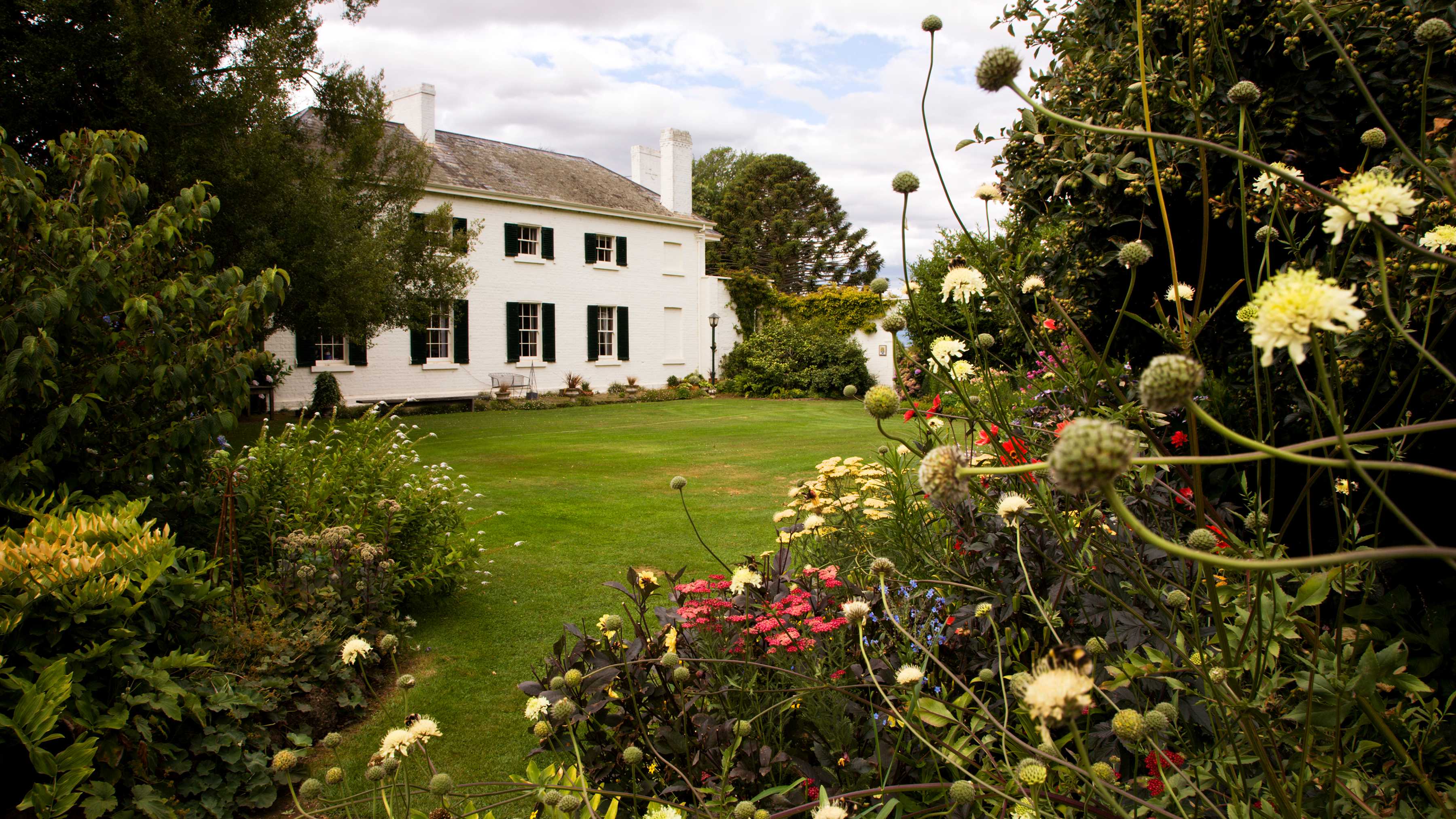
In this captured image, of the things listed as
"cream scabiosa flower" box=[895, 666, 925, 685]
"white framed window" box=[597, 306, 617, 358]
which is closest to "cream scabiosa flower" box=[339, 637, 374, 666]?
"cream scabiosa flower" box=[895, 666, 925, 685]

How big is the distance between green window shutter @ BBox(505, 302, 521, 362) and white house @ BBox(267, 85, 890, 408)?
35 mm

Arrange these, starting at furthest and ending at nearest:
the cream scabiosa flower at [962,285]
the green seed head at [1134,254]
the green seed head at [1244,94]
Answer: the cream scabiosa flower at [962,285]
the green seed head at [1134,254]
the green seed head at [1244,94]

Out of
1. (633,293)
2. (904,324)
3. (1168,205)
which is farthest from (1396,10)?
(633,293)

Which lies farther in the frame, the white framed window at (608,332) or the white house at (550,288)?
the white framed window at (608,332)

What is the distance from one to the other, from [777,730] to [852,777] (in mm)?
262

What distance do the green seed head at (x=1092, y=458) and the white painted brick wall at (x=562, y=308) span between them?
17438 mm

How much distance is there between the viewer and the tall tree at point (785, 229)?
131 ft

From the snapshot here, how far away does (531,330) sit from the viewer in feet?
66.6

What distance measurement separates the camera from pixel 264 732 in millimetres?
2869

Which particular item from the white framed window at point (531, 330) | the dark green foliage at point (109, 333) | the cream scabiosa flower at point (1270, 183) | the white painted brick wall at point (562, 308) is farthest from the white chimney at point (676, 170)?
the cream scabiosa flower at point (1270, 183)

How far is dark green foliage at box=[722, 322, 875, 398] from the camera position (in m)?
21.3

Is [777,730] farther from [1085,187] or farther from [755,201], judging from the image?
[755,201]

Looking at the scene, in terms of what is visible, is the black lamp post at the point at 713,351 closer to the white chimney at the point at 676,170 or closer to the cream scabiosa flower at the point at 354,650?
the white chimney at the point at 676,170

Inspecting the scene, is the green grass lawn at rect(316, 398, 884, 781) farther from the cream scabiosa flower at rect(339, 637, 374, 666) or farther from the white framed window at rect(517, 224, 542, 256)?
the white framed window at rect(517, 224, 542, 256)
